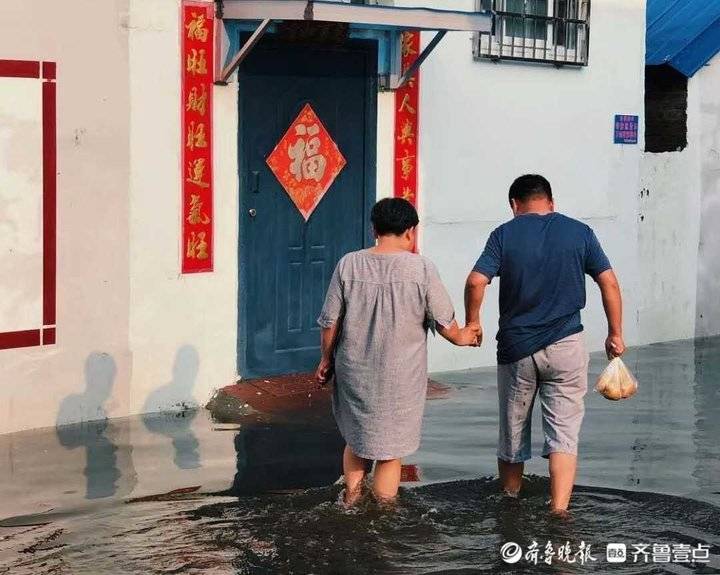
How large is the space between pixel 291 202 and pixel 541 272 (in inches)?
161

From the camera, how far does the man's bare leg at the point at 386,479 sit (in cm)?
791

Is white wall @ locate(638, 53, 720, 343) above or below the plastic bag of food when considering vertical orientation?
above

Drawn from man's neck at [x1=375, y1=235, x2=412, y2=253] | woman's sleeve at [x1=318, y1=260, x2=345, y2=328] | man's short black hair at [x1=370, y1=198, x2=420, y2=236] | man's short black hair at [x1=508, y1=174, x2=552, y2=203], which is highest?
man's short black hair at [x1=508, y1=174, x2=552, y2=203]

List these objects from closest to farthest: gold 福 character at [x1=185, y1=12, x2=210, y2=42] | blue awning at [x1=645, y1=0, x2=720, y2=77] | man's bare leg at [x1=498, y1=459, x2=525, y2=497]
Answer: man's bare leg at [x1=498, y1=459, x2=525, y2=497] → gold 福 character at [x1=185, y1=12, x2=210, y2=42] → blue awning at [x1=645, y1=0, x2=720, y2=77]

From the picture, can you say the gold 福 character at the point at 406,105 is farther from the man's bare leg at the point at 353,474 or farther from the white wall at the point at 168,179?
the man's bare leg at the point at 353,474

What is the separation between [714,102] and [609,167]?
2.05 metres

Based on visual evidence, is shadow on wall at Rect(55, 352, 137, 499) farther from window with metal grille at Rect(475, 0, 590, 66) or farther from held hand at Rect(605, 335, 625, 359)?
window with metal grille at Rect(475, 0, 590, 66)

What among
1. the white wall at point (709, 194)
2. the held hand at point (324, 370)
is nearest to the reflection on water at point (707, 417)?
the white wall at point (709, 194)

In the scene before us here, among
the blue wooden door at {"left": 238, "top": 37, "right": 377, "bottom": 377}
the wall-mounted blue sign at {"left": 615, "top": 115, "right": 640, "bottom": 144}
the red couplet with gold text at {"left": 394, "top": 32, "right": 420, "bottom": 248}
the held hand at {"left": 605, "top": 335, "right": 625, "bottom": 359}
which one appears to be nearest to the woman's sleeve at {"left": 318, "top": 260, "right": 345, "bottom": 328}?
the held hand at {"left": 605, "top": 335, "right": 625, "bottom": 359}

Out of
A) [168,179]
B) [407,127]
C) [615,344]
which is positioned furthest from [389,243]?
[407,127]

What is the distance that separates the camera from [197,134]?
11.1 metres

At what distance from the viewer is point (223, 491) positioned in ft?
28.5

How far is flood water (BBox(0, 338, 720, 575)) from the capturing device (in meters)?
7.24

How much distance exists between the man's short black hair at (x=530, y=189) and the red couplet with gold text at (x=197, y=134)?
348 centimetres
